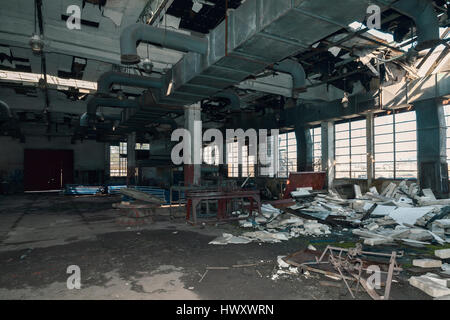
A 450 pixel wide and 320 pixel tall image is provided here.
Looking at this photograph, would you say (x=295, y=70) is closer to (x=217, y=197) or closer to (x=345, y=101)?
(x=345, y=101)

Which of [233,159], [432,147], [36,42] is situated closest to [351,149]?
[432,147]

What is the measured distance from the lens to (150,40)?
23.1 ft

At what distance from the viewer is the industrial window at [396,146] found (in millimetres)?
12047

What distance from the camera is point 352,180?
13.6m

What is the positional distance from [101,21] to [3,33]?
120 inches

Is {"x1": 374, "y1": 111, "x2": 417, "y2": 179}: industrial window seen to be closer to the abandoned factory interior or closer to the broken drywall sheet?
the abandoned factory interior

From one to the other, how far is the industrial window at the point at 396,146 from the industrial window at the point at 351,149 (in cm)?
80

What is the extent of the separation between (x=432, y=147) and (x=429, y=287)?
A: 8474 mm

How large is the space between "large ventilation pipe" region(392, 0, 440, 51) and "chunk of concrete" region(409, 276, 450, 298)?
5.74m

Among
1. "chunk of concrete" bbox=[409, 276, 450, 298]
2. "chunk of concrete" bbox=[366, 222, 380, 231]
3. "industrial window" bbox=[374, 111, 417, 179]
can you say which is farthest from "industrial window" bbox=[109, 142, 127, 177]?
"chunk of concrete" bbox=[409, 276, 450, 298]

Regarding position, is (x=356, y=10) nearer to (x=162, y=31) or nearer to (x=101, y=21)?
(x=162, y=31)

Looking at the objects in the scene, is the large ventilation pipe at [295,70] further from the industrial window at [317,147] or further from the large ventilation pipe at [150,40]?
the industrial window at [317,147]

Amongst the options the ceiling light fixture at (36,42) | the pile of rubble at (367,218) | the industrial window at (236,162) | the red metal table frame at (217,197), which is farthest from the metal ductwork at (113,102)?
the industrial window at (236,162)

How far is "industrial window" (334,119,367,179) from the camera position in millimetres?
13844
